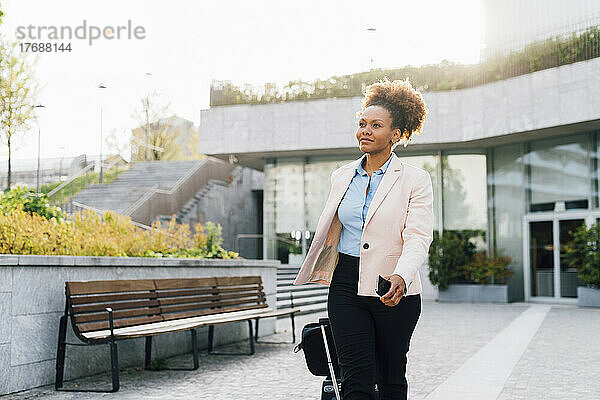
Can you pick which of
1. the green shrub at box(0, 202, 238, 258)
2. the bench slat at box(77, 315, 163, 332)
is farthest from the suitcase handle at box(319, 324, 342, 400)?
the green shrub at box(0, 202, 238, 258)

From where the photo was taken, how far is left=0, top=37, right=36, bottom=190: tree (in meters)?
21.3

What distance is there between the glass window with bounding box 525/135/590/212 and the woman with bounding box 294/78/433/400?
57.1 feet

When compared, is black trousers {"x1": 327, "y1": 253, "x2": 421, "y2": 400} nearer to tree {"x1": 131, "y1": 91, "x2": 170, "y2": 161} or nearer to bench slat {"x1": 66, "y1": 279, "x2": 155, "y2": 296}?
bench slat {"x1": 66, "y1": 279, "x2": 155, "y2": 296}

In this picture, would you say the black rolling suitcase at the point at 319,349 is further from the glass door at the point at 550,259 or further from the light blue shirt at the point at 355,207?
the glass door at the point at 550,259

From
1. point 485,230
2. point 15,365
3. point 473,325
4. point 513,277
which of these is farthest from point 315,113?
point 15,365

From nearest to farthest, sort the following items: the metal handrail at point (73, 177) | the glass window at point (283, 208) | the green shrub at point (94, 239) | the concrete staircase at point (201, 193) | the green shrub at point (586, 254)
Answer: the green shrub at point (94, 239) < the green shrub at point (586, 254) < the glass window at point (283, 208) < the concrete staircase at point (201, 193) < the metal handrail at point (73, 177)

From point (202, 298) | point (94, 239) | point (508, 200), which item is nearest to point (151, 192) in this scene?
point (508, 200)

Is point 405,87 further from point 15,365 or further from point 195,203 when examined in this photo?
point 195,203

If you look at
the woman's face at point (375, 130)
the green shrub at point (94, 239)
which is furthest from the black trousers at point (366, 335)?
the green shrub at point (94, 239)

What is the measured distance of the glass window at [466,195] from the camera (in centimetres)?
2231

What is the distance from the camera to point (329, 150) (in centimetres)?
2364

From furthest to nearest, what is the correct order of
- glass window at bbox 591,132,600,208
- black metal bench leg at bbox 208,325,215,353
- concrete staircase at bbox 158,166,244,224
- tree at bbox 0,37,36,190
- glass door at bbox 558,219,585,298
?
concrete staircase at bbox 158,166,244,224
tree at bbox 0,37,36,190
glass door at bbox 558,219,585,298
glass window at bbox 591,132,600,208
black metal bench leg at bbox 208,325,215,353

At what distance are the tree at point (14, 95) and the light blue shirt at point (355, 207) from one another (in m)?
19.6

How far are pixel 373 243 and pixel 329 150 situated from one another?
20395 millimetres
